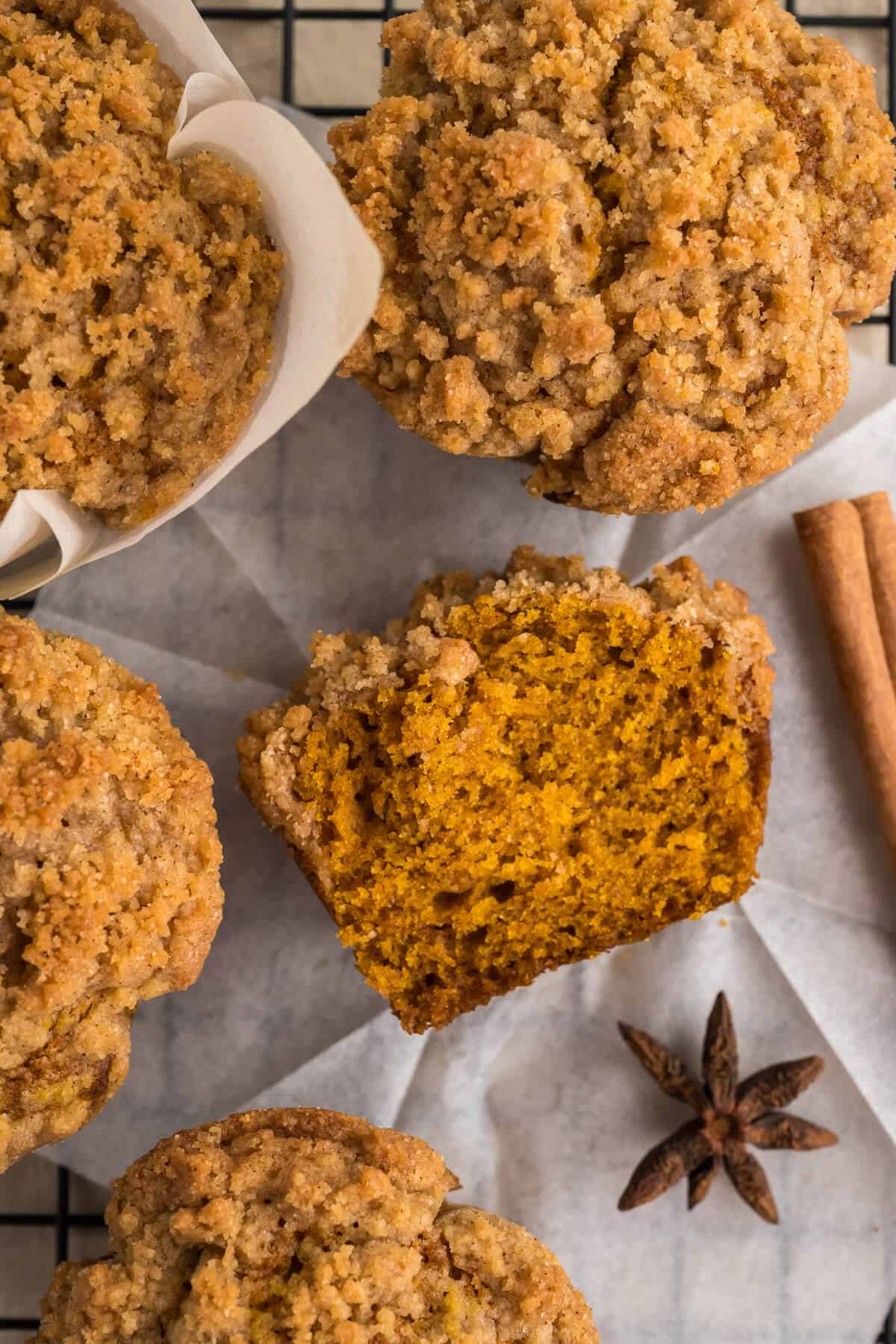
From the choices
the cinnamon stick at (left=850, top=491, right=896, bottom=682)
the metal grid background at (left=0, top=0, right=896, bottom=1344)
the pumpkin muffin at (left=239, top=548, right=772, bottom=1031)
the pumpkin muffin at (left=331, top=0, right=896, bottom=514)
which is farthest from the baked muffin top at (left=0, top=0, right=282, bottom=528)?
the cinnamon stick at (left=850, top=491, right=896, bottom=682)

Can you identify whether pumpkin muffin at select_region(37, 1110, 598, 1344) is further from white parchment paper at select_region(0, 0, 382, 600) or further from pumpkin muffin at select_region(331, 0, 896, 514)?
pumpkin muffin at select_region(331, 0, 896, 514)

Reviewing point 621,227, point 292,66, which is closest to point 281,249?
point 621,227

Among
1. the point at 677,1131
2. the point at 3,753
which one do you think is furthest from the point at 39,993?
the point at 677,1131

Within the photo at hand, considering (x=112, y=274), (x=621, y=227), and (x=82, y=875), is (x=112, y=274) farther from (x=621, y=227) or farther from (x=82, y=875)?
(x=82, y=875)

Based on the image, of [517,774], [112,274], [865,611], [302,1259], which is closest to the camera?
[112,274]

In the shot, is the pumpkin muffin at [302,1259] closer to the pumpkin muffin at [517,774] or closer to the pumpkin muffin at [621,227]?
the pumpkin muffin at [517,774]

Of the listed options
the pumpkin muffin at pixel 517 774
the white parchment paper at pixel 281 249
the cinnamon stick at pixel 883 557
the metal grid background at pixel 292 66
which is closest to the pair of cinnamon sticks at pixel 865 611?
the cinnamon stick at pixel 883 557

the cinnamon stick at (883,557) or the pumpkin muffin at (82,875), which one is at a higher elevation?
the pumpkin muffin at (82,875)
